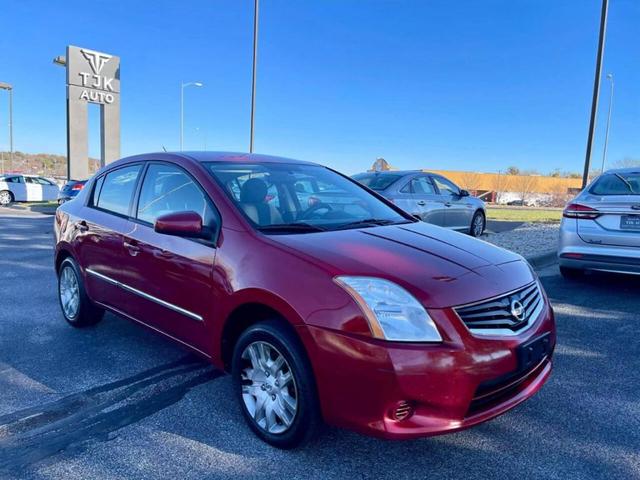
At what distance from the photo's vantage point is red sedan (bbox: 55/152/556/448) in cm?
234

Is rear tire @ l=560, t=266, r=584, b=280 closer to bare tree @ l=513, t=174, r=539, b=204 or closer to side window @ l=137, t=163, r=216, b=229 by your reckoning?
side window @ l=137, t=163, r=216, b=229

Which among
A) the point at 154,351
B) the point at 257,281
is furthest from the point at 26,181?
the point at 257,281

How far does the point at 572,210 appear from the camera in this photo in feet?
20.2

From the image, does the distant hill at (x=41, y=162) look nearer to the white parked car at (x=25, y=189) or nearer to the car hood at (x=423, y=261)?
the white parked car at (x=25, y=189)

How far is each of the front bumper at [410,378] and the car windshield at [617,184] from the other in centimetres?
465

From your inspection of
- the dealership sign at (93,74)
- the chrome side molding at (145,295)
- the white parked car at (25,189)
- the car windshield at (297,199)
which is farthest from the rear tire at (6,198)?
the car windshield at (297,199)

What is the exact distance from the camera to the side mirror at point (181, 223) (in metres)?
3.04

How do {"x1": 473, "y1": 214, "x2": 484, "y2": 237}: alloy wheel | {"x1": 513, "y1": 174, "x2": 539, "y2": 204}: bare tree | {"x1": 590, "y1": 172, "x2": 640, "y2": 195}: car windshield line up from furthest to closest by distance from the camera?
1. {"x1": 513, "y1": 174, "x2": 539, "y2": 204}: bare tree
2. {"x1": 473, "y1": 214, "x2": 484, "y2": 237}: alloy wheel
3. {"x1": 590, "y1": 172, "x2": 640, "y2": 195}: car windshield

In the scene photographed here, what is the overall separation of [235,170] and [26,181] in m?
26.1

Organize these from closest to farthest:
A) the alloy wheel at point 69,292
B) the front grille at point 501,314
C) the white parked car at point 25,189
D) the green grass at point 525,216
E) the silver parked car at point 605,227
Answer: the front grille at point 501,314 < the alloy wheel at point 69,292 < the silver parked car at point 605,227 < the green grass at point 525,216 < the white parked car at point 25,189

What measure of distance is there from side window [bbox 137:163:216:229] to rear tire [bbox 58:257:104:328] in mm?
1266

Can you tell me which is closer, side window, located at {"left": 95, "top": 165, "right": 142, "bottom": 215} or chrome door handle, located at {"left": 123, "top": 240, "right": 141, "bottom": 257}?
chrome door handle, located at {"left": 123, "top": 240, "right": 141, "bottom": 257}

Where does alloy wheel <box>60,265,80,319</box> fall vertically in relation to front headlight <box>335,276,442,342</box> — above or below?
below

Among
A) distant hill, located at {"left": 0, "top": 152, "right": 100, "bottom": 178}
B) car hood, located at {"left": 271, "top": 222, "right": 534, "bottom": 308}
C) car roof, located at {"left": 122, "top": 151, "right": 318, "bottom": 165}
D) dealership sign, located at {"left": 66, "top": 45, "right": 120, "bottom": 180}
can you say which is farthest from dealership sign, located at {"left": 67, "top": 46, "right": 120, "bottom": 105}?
distant hill, located at {"left": 0, "top": 152, "right": 100, "bottom": 178}
